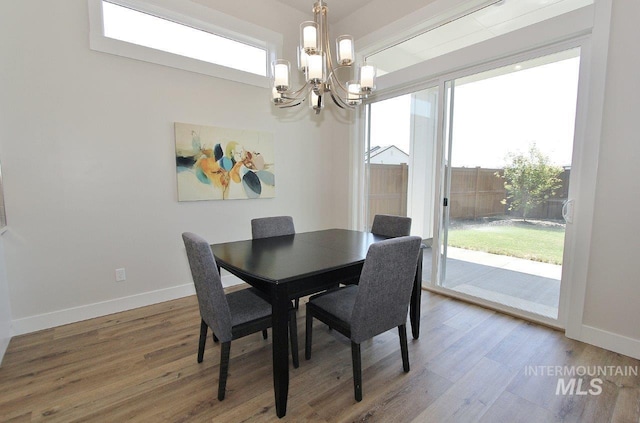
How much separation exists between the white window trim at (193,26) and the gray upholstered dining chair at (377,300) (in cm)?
254

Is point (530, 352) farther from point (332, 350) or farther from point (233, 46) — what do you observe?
point (233, 46)

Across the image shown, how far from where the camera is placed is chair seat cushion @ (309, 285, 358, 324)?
1842mm

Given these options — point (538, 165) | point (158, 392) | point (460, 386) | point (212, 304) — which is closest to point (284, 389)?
point (212, 304)

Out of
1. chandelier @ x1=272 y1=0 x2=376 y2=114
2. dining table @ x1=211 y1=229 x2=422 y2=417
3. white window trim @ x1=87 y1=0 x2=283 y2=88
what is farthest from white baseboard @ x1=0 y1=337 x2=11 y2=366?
chandelier @ x1=272 y1=0 x2=376 y2=114

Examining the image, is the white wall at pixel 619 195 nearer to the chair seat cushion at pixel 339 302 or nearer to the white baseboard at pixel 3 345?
the chair seat cushion at pixel 339 302

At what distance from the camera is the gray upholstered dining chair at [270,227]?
271cm

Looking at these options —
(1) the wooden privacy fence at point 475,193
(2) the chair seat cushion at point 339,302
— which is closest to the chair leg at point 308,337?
(2) the chair seat cushion at point 339,302

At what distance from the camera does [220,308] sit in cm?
166

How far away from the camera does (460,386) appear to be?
6.13ft

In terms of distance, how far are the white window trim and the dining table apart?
207cm

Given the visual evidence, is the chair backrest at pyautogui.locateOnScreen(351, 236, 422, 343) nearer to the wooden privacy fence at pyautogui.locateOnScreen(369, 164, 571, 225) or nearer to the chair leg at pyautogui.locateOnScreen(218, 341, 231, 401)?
the chair leg at pyautogui.locateOnScreen(218, 341, 231, 401)

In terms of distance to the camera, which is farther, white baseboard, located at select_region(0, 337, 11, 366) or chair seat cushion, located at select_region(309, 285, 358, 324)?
white baseboard, located at select_region(0, 337, 11, 366)

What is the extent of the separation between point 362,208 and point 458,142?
5.26 feet

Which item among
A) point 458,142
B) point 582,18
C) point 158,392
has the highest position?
point 582,18
